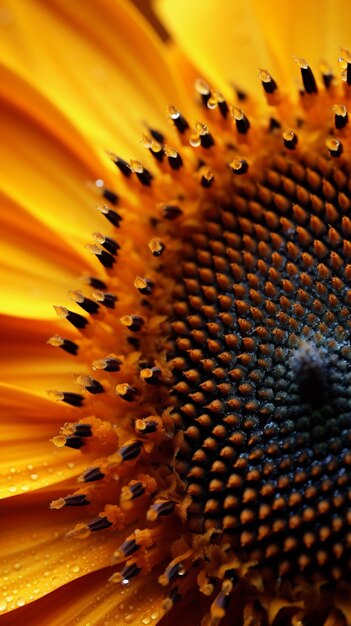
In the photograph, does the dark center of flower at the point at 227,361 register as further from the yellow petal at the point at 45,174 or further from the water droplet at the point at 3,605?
the water droplet at the point at 3,605

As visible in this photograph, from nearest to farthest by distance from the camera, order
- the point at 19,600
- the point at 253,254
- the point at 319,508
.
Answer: the point at 319,508 < the point at 19,600 < the point at 253,254

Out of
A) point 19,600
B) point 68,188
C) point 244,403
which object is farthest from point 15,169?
point 19,600

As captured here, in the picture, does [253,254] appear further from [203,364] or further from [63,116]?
[63,116]

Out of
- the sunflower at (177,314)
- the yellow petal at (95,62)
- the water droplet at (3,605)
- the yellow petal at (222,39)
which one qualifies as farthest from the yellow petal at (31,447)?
the yellow petal at (222,39)

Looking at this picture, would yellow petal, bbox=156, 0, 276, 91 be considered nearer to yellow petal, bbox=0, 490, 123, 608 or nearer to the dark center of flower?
the dark center of flower

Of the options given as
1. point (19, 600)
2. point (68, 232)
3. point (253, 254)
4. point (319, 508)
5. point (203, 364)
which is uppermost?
point (68, 232)

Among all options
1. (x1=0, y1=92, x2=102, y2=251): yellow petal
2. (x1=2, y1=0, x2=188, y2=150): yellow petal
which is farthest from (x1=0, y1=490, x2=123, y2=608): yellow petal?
(x1=2, y1=0, x2=188, y2=150): yellow petal
